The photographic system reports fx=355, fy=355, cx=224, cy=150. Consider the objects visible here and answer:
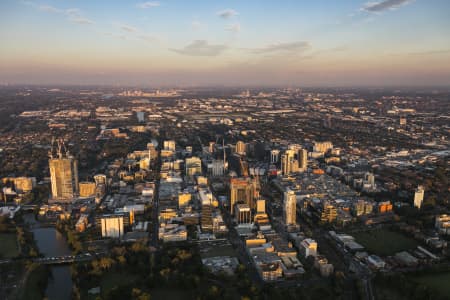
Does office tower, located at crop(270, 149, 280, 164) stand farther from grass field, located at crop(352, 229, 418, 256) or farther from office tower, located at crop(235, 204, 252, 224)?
grass field, located at crop(352, 229, 418, 256)

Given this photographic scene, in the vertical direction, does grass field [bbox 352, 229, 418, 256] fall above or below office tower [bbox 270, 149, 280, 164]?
below

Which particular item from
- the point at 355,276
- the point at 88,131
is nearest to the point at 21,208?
the point at 355,276

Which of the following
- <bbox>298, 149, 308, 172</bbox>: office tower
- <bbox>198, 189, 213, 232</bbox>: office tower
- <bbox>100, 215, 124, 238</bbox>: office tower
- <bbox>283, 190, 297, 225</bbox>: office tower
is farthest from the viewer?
<bbox>298, 149, 308, 172</bbox>: office tower

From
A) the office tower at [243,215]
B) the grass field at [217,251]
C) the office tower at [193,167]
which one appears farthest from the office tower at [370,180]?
the grass field at [217,251]

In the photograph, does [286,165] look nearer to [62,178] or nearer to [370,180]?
[370,180]

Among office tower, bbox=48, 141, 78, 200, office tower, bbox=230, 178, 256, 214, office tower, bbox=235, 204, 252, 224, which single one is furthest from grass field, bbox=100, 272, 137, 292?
office tower, bbox=48, 141, 78, 200

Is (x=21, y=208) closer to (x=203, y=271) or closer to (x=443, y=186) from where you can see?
(x=203, y=271)

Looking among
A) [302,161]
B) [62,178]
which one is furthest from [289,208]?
[62,178]
